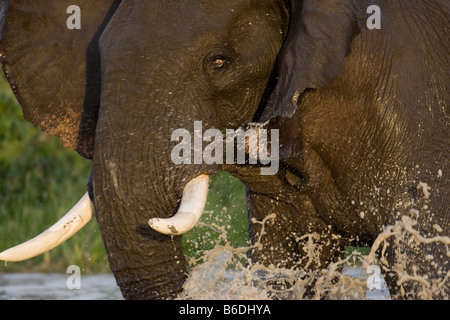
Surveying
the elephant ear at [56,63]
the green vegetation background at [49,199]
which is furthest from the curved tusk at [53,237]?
the green vegetation background at [49,199]

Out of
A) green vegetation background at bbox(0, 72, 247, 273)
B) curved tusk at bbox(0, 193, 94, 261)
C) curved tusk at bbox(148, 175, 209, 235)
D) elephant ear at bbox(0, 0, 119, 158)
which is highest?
elephant ear at bbox(0, 0, 119, 158)

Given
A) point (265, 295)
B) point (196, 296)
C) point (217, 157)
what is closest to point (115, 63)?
point (217, 157)

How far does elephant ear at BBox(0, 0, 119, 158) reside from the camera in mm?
4516

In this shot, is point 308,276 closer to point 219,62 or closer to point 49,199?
point 219,62

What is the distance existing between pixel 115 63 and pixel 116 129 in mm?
245

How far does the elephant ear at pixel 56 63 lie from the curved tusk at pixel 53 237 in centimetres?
42

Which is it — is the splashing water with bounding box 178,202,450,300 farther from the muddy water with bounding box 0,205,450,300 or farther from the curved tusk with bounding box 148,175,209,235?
the curved tusk with bounding box 148,175,209,235

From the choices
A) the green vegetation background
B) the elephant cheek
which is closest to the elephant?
the elephant cheek

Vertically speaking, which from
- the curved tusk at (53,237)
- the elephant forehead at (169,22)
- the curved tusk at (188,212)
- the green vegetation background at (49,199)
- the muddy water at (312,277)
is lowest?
the green vegetation background at (49,199)

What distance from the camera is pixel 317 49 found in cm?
403

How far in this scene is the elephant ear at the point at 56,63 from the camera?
14.8ft

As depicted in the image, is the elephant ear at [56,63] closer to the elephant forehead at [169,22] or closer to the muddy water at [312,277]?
the elephant forehead at [169,22]

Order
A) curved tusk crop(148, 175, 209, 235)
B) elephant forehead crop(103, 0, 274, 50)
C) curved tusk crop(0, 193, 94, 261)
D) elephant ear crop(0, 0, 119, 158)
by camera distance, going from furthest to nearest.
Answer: elephant ear crop(0, 0, 119, 158), curved tusk crop(0, 193, 94, 261), elephant forehead crop(103, 0, 274, 50), curved tusk crop(148, 175, 209, 235)

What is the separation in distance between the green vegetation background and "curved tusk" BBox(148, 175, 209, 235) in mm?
2742
